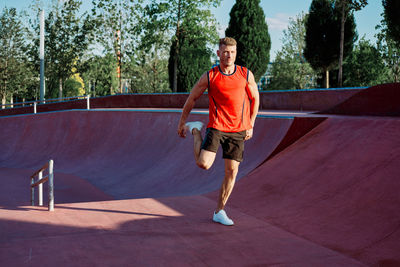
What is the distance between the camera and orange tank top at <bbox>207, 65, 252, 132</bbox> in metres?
4.30

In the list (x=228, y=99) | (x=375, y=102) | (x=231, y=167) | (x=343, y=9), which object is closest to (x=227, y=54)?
(x=228, y=99)

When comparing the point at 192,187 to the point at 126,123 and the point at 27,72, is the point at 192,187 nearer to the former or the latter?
the point at 126,123

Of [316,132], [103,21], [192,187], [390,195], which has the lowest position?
[192,187]

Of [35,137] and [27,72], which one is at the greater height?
[27,72]

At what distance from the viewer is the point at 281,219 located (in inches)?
197

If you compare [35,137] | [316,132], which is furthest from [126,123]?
[316,132]

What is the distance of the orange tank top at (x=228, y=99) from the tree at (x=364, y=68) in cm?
3438

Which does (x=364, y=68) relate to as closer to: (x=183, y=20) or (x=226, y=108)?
(x=183, y=20)

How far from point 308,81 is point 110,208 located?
40656mm

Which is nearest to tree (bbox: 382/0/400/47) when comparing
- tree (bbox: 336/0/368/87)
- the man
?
tree (bbox: 336/0/368/87)

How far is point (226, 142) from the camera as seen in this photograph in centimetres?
446

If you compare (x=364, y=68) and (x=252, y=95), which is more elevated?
(x=364, y=68)

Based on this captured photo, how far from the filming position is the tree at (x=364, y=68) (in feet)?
119

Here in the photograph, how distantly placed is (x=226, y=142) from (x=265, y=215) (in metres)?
1.39
